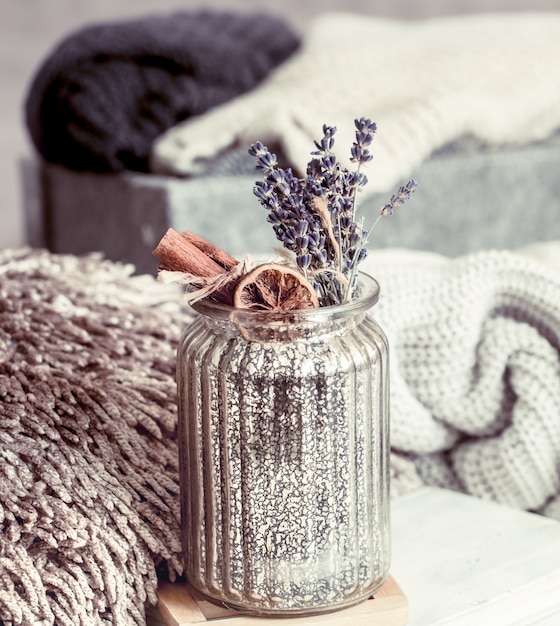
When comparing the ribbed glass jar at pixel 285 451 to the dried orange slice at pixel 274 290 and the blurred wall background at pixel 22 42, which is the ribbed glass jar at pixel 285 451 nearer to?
the dried orange slice at pixel 274 290

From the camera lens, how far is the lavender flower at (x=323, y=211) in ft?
1.37

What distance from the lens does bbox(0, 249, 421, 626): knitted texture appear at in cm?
44

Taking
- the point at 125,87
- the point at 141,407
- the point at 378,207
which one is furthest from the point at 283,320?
the point at 125,87

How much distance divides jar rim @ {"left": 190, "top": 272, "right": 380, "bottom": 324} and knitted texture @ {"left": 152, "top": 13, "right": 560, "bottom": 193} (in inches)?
25.7

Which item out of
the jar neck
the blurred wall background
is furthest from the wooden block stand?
the blurred wall background

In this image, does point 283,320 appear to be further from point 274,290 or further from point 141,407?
point 141,407

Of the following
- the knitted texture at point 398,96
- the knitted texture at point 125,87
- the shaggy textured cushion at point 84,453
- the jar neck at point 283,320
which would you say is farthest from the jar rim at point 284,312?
the knitted texture at point 125,87

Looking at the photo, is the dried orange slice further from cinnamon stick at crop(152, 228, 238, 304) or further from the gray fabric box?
the gray fabric box

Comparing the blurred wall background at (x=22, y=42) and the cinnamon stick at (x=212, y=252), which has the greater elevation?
the cinnamon stick at (x=212, y=252)

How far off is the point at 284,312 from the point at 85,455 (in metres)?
0.15

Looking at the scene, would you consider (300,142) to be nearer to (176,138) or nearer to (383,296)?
(176,138)

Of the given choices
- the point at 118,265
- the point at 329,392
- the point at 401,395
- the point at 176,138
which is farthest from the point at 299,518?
the point at 176,138

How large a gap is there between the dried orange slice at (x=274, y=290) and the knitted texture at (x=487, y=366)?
178 mm

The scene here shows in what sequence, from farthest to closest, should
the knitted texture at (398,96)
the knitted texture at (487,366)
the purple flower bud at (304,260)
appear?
the knitted texture at (398,96), the knitted texture at (487,366), the purple flower bud at (304,260)
